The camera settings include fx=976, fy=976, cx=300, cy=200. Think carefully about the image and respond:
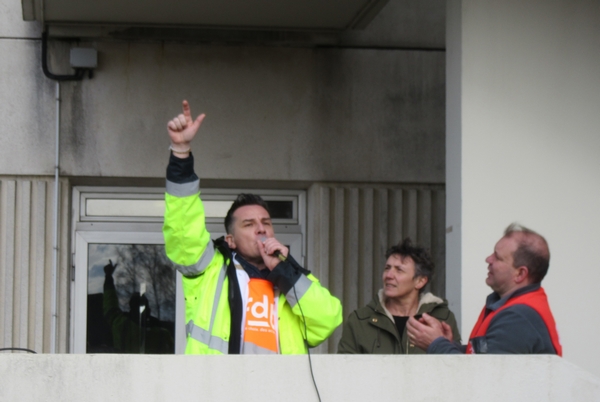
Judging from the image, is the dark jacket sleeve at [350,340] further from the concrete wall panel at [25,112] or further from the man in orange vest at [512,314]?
the concrete wall panel at [25,112]

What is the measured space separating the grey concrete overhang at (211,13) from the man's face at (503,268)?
247 centimetres

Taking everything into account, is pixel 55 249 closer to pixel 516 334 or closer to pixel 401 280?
pixel 401 280

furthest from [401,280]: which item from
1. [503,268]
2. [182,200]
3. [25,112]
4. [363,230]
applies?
[25,112]

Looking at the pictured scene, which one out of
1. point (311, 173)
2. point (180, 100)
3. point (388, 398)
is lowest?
point (388, 398)

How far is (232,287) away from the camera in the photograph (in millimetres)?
4496

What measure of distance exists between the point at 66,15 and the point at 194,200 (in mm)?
3091

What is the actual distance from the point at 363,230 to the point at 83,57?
2.47 metres

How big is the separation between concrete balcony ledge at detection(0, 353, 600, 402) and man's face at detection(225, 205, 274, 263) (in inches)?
37.2

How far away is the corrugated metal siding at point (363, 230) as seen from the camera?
7410 mm

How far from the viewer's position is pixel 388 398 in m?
3.87

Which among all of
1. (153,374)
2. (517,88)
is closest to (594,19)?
(517,88)

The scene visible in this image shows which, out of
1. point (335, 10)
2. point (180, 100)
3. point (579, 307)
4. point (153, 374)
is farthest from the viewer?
point (180, 100)

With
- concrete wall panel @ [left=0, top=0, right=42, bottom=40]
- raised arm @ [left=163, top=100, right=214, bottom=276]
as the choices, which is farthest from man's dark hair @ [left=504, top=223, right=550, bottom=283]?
concrete wall panel @ [left=0, top=0, right=42, bottom=40]

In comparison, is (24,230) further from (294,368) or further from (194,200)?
(294,368)
